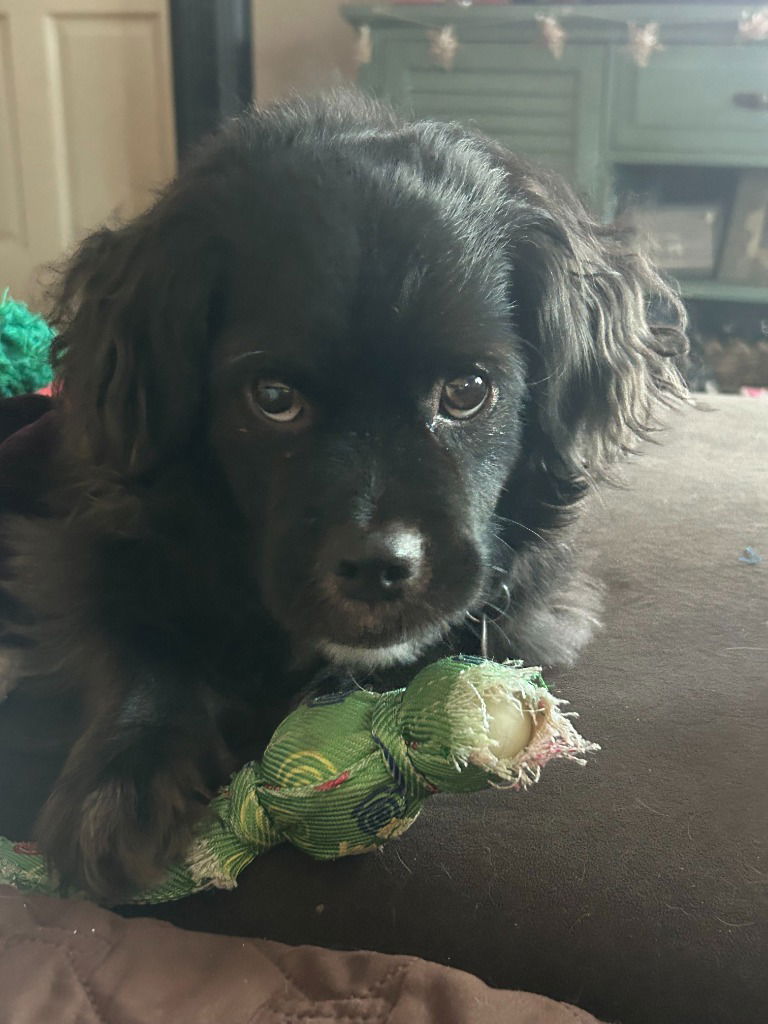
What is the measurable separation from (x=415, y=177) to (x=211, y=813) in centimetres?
79

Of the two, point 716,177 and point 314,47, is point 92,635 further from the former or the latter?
point 314,47

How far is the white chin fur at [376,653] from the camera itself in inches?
47.1

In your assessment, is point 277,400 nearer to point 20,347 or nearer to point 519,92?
point 20,347

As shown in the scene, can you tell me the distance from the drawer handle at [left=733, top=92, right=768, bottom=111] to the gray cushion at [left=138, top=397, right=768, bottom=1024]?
3.07 meters

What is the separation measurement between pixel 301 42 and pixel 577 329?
12.4 ft

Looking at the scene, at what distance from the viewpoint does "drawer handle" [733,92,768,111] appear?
376cm

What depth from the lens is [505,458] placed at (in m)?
1.32

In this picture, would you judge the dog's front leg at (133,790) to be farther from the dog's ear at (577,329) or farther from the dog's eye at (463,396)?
the dog's ear at (577,329)

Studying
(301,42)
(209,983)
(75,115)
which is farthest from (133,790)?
(75,115)

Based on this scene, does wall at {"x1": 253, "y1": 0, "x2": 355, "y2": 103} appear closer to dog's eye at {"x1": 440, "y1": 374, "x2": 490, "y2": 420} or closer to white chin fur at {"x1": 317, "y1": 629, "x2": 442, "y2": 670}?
dog's eye at {"x1": 440, "y1": 374, "x2": 490, "y2": 420}

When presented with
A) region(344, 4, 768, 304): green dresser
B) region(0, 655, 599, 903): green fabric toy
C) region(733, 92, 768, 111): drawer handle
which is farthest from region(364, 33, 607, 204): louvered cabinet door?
region(0, 655, 599, 903): green fabric toy

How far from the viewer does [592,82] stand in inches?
152

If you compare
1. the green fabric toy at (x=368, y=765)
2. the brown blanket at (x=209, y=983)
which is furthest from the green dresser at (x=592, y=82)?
the brown blanket at (x=209, y=983)

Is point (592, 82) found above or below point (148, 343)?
above
